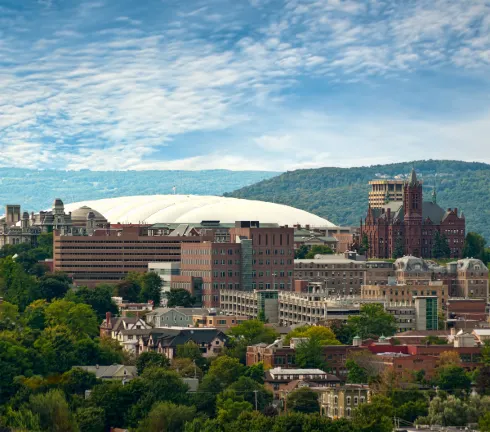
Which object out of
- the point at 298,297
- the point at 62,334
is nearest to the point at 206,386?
the point at 62,334

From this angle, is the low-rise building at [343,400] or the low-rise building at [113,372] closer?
the low-rise building at [343,400]

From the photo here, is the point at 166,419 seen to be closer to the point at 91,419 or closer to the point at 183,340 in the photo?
the point at 91,419

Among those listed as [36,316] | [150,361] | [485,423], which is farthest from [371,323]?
[485,423]

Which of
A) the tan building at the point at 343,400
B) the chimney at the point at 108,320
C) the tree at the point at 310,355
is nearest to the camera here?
the tan building at the point at 343,400

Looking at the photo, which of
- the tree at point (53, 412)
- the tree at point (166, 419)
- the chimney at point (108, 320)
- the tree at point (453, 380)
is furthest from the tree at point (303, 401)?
the chimney at point (108, 320)

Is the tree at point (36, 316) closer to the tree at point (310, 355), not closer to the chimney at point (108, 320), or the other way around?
the chimney at point (108, 320)

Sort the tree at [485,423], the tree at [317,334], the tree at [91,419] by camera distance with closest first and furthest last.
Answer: the tree at [485,423] → the tree at [91,419] → the tree at [317,334]

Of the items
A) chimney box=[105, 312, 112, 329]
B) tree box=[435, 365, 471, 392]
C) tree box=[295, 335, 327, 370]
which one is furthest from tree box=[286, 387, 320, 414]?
chimney box=[105, 312, 112, 329]
